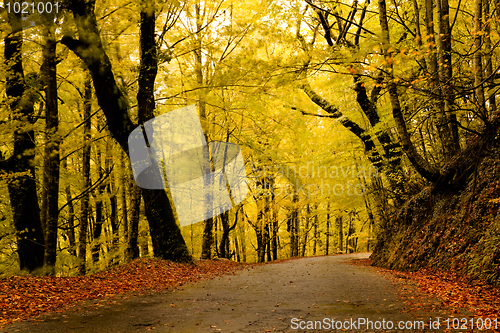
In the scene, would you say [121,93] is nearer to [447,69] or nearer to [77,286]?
[77,286]

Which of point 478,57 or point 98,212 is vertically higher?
point 478,57

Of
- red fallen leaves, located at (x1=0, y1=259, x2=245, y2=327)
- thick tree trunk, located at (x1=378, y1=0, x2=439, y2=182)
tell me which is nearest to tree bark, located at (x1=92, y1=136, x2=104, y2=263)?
red fallen leaves, located at (x1=0, y1=259, x2=245, y2=327)

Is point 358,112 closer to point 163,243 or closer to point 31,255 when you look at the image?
point 163,243

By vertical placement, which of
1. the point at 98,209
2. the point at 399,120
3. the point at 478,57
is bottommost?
the point at 98,209

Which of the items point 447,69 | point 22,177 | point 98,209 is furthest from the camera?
point 98,209

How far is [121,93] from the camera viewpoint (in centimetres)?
961

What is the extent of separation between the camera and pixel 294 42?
12.8 m

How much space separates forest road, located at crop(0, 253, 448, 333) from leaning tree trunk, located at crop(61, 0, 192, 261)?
149 inches

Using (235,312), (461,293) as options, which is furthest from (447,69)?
(235,312)

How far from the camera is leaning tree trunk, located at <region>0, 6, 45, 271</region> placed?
9070mm

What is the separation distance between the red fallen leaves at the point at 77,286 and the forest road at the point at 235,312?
0.48 meters

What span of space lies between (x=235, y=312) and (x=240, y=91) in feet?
23.0

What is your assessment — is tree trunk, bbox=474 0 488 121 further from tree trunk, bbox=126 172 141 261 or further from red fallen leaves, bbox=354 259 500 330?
tree trunk, bbox=126 172 141 261

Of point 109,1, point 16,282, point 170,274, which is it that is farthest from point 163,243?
point 109,1
